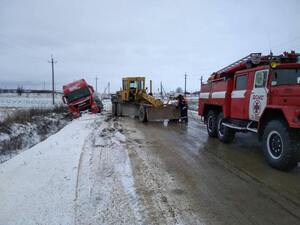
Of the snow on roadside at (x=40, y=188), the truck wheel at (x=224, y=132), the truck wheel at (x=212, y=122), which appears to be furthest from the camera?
the truck wheel at (x=212, y=122)

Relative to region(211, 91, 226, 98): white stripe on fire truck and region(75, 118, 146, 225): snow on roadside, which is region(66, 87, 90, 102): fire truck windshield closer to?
region(211, 91, 226, 98): white stripe on fire truck

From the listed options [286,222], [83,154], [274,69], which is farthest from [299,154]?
[83,154]

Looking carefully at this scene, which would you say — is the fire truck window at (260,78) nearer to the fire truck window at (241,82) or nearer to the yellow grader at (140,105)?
the fire truck window at (241,82)

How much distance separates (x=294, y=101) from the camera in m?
6.73

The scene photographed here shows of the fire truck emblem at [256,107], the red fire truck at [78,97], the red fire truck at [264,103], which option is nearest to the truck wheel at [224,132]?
the red fire truck at [264,103]

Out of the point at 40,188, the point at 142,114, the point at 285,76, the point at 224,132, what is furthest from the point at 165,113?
the point at 40,188

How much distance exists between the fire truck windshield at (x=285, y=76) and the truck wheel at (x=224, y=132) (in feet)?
10.4

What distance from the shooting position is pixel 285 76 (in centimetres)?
773

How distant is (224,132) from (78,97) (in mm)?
17607

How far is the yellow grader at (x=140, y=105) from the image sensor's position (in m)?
18.5

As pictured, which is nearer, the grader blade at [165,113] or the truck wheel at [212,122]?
the truck wheel at [212,122]

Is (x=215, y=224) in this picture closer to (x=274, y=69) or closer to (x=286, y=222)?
(x=286, y=222)

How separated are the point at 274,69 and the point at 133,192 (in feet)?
15.7

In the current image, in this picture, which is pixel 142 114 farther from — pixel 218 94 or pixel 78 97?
pixel 78 97
